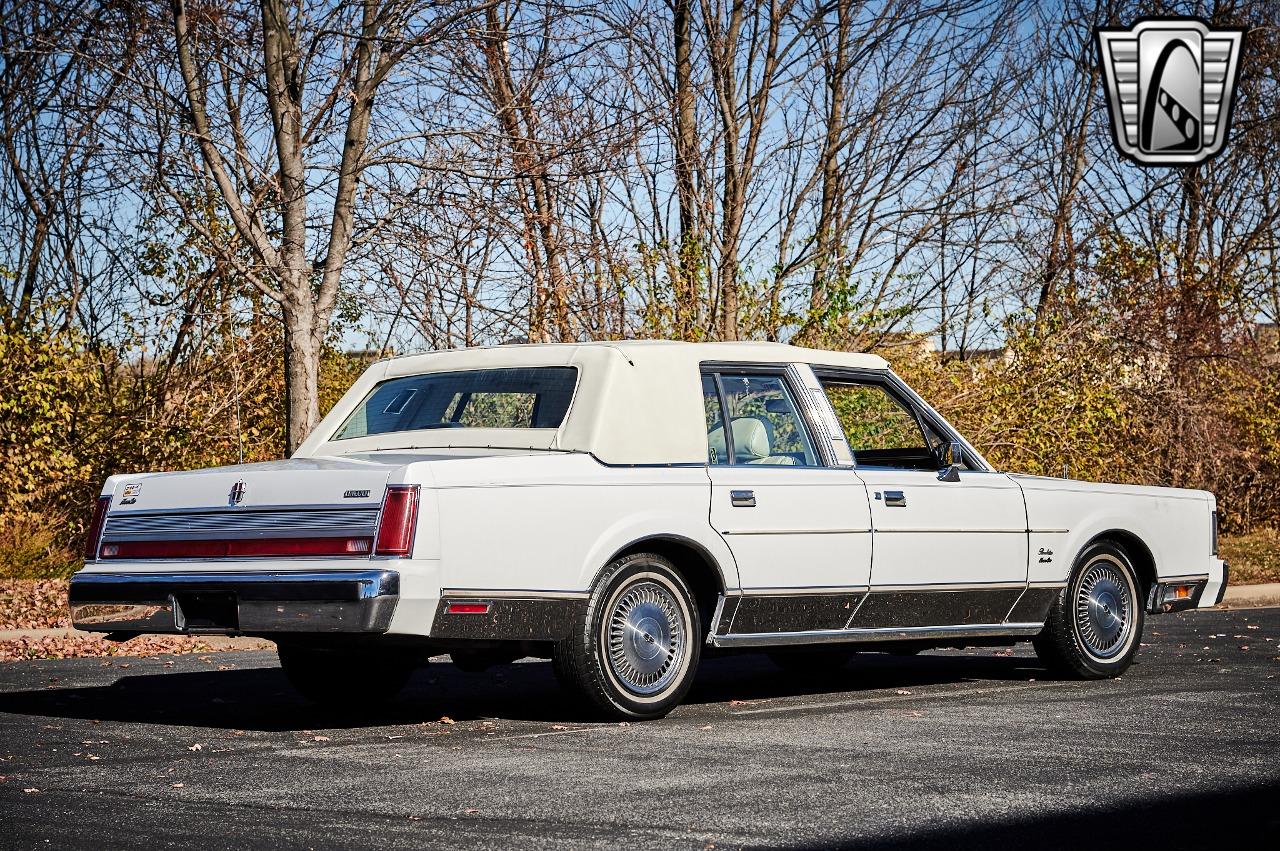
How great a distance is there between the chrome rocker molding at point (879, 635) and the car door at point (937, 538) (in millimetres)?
37

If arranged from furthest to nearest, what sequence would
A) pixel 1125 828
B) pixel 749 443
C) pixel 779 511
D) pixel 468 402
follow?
1. pixel 749 443
2. pixel 468 402
3. pixel 779 511
4. pixel 1125 828

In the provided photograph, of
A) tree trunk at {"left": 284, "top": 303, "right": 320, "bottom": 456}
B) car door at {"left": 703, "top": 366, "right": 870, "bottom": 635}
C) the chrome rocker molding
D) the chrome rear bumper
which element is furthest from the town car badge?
the chrome rear bumper

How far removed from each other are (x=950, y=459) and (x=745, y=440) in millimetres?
1385

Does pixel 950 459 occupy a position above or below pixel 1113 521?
above

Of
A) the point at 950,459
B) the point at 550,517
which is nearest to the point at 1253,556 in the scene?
the point at 950,459

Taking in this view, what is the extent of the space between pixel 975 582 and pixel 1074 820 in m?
3.65

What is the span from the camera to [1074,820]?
5355 mm

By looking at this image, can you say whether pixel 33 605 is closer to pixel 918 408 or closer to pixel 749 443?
pixel 749 443

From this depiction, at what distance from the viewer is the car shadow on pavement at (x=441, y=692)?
8125 mm

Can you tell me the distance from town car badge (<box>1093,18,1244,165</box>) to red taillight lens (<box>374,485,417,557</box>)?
1749cm

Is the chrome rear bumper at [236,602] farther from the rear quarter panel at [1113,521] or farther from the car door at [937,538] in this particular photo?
the rear quarter panel at [1113,521]

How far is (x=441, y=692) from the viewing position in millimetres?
9391

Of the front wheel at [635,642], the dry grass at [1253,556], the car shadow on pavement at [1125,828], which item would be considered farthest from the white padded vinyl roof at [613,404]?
the dry grass at [1253,556]

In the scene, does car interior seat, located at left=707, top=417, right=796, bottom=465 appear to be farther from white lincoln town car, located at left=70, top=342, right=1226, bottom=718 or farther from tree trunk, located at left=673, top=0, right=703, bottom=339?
tree trunk, located at left=673, top=0, right=703, bottom=339
